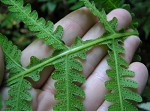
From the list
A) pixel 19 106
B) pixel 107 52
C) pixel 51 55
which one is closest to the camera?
pixel 19 106

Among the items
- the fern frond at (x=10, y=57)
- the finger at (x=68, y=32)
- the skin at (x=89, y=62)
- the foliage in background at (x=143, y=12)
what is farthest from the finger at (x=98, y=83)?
the foliage in background at (x=143, y=12)

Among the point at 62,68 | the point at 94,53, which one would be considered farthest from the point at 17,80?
the point at 94,53

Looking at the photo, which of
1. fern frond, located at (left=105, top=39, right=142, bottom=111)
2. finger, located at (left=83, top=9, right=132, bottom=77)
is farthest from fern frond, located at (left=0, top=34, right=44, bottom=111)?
fern frond, located at (left=105, top=39, right=142, bottom=111)

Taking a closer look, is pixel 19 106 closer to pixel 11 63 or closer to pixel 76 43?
pixel 11 63

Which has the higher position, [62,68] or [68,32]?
[68,32]

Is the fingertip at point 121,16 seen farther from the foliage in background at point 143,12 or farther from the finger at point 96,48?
the foliage in background at point 143,12

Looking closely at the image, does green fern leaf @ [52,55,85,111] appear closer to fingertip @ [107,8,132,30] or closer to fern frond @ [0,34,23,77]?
fern frond @ [0,34,23,77]

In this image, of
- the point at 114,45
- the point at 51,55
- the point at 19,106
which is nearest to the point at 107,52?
the point at 114,45

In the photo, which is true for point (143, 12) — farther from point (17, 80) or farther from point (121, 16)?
point (17, 80)
